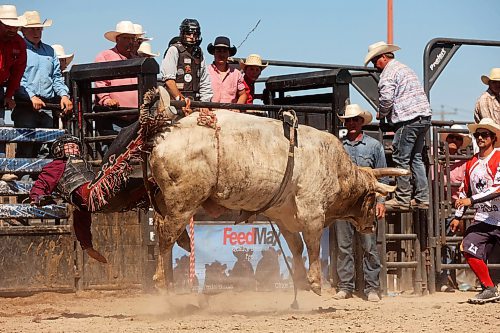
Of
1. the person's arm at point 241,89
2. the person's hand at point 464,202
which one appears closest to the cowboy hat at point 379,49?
the person's arm at point 241,89

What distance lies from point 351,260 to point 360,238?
0.27m

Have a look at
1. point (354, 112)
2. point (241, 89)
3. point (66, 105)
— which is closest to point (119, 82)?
point (66, 105)

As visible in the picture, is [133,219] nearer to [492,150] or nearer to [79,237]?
[79,237]

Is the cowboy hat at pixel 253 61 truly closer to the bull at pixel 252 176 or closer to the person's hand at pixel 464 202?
the bull at pixel 252 176

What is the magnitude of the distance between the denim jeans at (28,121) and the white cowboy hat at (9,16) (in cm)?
96

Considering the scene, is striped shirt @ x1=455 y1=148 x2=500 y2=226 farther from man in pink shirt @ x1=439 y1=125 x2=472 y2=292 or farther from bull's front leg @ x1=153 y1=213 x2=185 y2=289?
bull's front leg @ x1=153 y1=213 x2=185 y2=289

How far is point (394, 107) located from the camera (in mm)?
10164

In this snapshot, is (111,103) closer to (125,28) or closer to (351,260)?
→ (125,28)

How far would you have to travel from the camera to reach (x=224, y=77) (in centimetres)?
989

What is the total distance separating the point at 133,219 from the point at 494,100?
176 inches

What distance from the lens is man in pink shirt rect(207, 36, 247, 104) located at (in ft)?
32.2

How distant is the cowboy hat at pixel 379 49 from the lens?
404 inches

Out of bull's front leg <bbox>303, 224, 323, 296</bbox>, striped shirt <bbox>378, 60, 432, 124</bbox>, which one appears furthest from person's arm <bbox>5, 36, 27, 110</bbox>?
striped shirt <bbox>378, 60, 432, 124</bbox>

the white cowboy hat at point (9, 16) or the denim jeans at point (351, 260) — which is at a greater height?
the white cowboy hat at point (9, 16)
